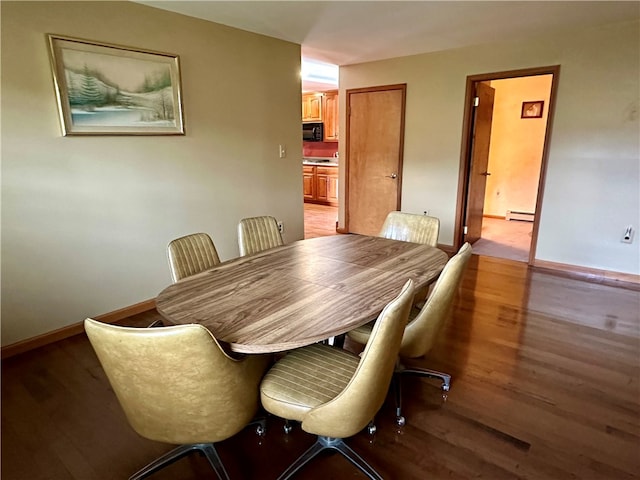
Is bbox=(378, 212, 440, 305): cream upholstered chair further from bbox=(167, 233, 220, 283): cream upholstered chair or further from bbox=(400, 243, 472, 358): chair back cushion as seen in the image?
bbox=(167, 233, 220, 283): cream upholstered chair

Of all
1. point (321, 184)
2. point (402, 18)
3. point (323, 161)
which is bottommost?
point (321, 184)

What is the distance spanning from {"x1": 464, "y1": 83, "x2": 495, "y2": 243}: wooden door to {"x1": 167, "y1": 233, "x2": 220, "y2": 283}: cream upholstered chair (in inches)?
137

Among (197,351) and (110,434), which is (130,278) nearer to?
(110,434)

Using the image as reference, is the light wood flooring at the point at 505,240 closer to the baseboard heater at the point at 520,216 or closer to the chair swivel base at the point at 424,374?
the baseboard heater at the point at 520,216

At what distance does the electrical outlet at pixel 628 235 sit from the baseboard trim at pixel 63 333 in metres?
4.16

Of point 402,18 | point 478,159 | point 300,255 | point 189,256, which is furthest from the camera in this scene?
point 478,159

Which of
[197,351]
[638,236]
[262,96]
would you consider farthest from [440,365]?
[262,96]

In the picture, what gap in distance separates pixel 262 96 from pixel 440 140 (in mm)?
2177

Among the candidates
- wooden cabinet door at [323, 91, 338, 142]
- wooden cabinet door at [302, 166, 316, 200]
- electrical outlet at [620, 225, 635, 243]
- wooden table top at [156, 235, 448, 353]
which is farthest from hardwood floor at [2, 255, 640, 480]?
wooden cabinet door at [323, 91, 338, 142]

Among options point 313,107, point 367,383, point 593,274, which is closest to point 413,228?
point 367,383

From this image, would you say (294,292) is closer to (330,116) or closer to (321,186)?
(321,186)

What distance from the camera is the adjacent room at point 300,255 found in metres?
1.45

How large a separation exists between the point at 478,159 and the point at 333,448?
13.7 ft

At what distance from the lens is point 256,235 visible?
256cm
